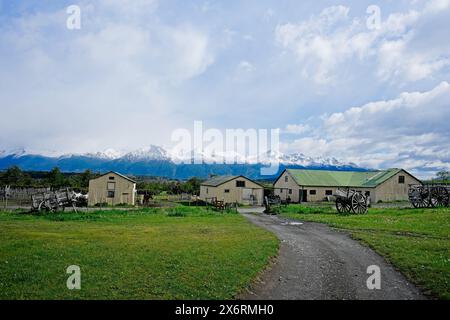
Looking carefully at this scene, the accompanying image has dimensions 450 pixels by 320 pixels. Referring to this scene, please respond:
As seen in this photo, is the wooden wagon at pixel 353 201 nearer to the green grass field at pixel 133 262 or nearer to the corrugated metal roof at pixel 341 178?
the green grass field at pixel 133 262

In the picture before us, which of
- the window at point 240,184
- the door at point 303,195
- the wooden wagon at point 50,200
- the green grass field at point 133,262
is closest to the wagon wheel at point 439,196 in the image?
the door at point 303,195

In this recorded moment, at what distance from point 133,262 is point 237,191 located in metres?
46.6

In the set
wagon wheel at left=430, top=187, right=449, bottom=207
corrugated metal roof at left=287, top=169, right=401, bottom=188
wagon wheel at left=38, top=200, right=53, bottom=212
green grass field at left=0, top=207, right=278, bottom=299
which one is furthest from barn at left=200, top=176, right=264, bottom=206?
green grass field at left=0, top=207, right=278, bottom=299

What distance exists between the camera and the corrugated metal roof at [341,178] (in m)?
62.0

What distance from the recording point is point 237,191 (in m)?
59.8

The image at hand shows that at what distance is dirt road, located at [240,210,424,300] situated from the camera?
10.3 m

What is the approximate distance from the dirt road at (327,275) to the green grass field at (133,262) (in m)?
0.81

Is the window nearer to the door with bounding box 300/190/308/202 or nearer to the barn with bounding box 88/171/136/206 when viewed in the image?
the door with bounding box 300/190/308/202

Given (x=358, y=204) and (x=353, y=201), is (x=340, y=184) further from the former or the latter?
(x=353, y=201)

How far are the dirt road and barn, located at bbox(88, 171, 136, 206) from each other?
38.4m

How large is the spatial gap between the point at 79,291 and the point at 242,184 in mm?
50868

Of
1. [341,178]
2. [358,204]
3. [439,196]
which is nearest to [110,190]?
[358,204]
